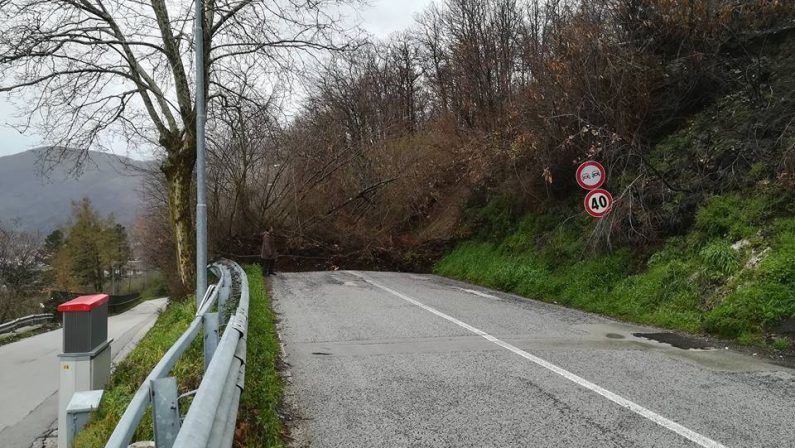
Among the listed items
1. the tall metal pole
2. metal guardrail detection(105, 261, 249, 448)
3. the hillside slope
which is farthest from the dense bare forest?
metal guardrail detection(105, 261, 249, 448)

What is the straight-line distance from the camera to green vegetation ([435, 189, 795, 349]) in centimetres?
876

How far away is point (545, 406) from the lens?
533cm

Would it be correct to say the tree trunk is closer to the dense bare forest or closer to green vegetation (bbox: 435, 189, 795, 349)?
the dense bare forest

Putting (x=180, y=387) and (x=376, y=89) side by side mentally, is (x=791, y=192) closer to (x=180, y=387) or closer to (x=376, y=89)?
(x=180, y=387)

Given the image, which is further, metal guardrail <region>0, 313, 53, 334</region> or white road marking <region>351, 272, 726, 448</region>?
metal guardrail <region>0, 313, 53, 334</region>

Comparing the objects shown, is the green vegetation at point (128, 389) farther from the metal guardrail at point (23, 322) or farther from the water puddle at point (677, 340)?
the metal guardrail at point (23, 322)

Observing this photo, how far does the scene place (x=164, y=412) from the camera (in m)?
3.07

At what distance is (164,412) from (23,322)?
38.2m

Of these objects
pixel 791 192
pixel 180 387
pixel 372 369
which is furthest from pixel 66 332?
pixel 791 192

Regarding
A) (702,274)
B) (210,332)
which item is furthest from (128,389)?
A: (702,274)

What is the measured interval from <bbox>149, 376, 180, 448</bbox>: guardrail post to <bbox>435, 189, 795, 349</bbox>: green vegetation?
798cm

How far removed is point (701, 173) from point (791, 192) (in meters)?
2.46

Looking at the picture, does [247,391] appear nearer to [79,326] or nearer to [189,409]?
[79,326]

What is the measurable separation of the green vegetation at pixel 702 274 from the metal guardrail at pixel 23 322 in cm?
2883
